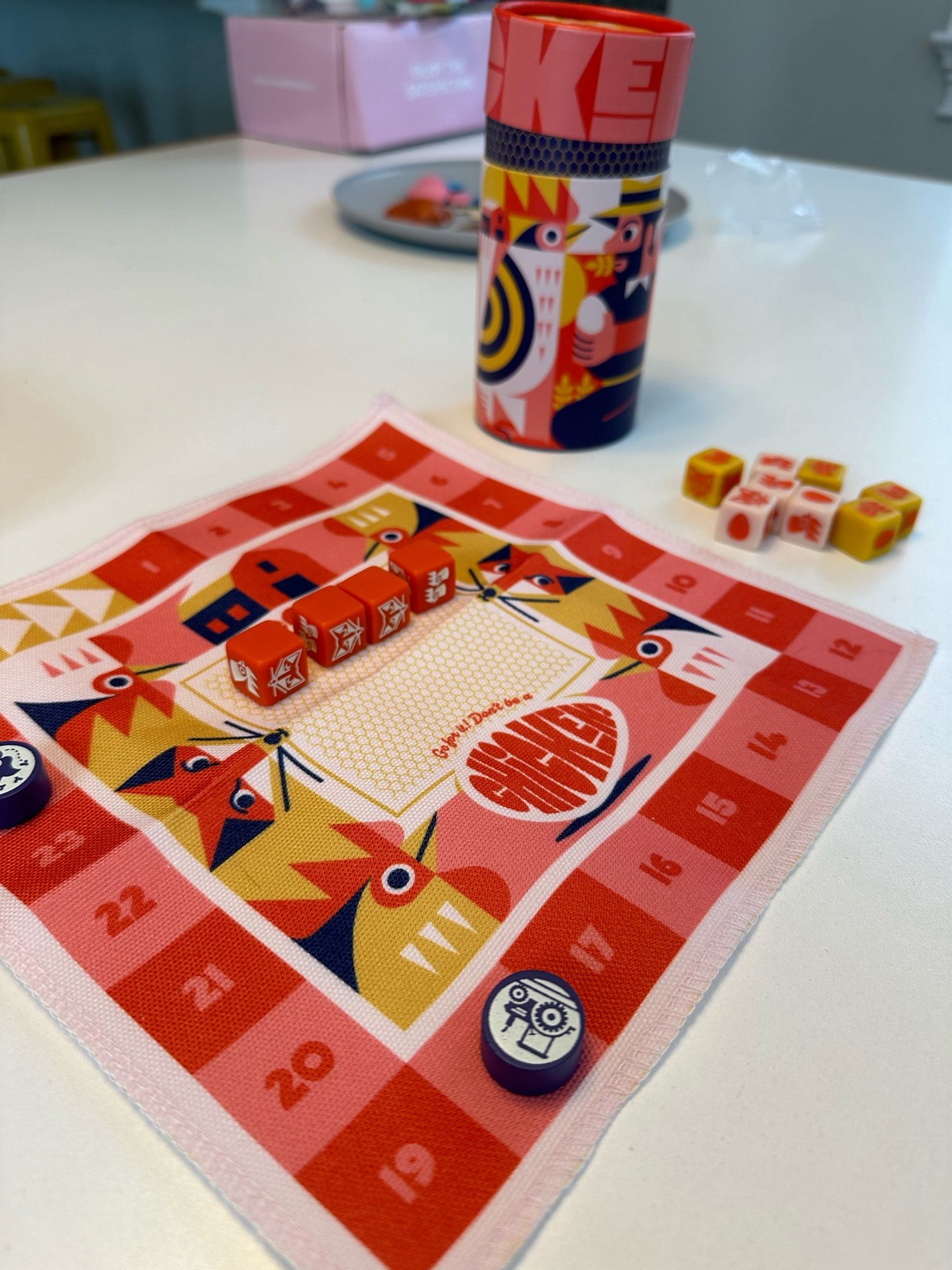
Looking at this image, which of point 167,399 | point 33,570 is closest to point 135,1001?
point 33,570

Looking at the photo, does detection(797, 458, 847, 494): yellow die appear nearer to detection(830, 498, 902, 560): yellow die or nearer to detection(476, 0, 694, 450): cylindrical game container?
detection(830, 498, 902, 560): yellow die

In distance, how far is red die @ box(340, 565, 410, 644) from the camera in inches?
21.0

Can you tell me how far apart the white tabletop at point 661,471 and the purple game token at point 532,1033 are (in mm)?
34

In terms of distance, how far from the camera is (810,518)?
26.1 inches

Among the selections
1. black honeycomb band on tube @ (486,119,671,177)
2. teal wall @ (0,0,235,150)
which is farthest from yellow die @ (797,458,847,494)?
teal wall @ (0,0,235,150)

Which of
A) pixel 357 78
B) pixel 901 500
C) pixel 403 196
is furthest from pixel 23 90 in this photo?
pixel 901 500

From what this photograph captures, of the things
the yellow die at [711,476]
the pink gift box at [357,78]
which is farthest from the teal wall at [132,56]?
the yellow die at [711,476]

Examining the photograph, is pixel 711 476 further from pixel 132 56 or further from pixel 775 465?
pixel 132 56

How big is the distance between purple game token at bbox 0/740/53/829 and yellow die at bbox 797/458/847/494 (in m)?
0.57

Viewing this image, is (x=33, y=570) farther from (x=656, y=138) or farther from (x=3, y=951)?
(x=656, y=138)

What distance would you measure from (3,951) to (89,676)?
0.17 metres

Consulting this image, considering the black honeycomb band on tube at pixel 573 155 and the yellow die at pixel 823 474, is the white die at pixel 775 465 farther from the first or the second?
the black honeycomb band on tube at pixel 573 155

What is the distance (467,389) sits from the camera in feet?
2.87

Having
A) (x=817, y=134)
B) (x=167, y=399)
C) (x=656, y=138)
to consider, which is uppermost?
(x=656, y=138)
